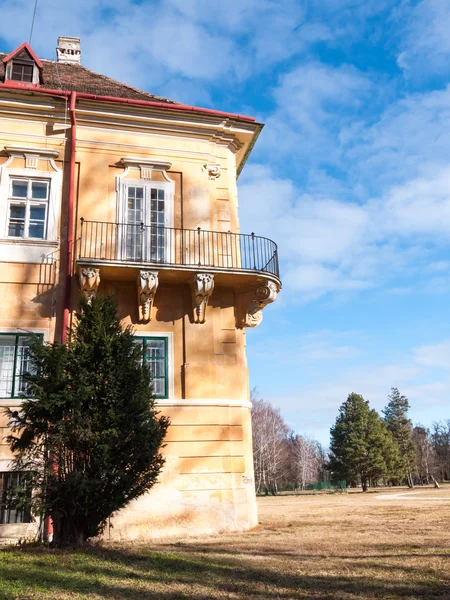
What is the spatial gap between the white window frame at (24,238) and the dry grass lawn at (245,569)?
275 inches

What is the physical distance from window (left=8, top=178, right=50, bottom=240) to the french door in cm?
208

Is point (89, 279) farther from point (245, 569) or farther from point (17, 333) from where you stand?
point (245, 569)

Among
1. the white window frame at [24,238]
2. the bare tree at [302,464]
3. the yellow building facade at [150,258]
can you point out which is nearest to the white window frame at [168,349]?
the yellow building facade at [150,258]

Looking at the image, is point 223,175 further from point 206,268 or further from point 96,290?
point 96,290

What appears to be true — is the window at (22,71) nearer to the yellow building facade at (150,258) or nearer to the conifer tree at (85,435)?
the yellow building facade at (150,258)

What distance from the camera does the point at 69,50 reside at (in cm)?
1959

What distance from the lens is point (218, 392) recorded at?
13.6 m

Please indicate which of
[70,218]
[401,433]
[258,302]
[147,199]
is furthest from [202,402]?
[401,433]

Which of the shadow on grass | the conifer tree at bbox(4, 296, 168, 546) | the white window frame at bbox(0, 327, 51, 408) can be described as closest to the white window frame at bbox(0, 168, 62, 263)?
the white window frame at bbox(0, 327, 51, 408)

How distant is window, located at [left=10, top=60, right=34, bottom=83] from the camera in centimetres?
1527

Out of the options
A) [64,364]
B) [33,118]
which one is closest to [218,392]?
[64,364]

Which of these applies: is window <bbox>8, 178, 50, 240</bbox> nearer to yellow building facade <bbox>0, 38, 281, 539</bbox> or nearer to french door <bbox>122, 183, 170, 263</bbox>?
yellow building facade <bbox>0, 38, 281, 539</bbox>

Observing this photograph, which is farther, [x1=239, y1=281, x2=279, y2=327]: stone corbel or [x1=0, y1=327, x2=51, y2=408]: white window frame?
[x1=239, y1=281, x2=279, y2=327]: stone corbel

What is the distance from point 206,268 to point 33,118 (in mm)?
6285
